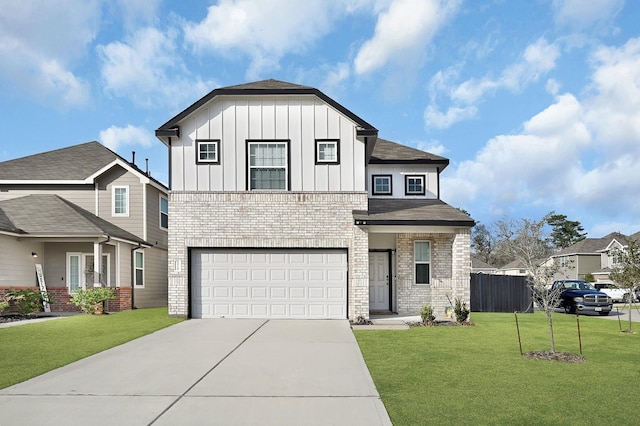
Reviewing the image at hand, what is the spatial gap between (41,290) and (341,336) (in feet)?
41.6

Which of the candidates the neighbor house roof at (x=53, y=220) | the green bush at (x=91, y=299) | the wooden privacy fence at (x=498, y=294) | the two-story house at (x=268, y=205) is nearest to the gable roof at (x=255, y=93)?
the two-story house at (x=268, y=205)

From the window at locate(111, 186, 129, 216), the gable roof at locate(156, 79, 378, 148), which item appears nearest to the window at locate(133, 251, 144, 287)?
the window at locate(111, 186, 129, 216)

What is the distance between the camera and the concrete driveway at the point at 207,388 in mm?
5824

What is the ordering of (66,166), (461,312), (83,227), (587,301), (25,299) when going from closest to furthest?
(461,312)
(25,299)
(83,227)
(587,301)
(66,166)

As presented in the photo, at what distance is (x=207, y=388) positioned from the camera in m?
7.09

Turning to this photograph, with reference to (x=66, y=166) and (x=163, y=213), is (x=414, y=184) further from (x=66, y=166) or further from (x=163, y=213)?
(x=66, y=166)

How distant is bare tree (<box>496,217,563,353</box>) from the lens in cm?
974

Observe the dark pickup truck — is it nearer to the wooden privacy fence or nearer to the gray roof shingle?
the wooden privacy fence

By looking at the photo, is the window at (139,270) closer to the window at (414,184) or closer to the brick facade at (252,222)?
the brick facade at (252,222)

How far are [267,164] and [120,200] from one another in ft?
29.4

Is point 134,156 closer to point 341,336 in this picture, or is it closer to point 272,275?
point 272,275

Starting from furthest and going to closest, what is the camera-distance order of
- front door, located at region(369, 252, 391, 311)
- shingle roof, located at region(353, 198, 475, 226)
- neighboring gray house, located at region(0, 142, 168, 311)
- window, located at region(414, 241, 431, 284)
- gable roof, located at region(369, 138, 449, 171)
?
1. gable roof, located at region(369, 138, 449, 171)
2. neighboring gray house, located at region(0, 142, 168, 311)
3. front door, located at region(369, 252, 391, 311)
4. window, located at region(414, 241, 431, 284)
5. shingle roof, located at region(353, 198, 475, 226)

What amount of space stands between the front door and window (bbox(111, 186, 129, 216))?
1113 cm

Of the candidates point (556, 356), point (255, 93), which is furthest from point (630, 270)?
point (255, 93)
